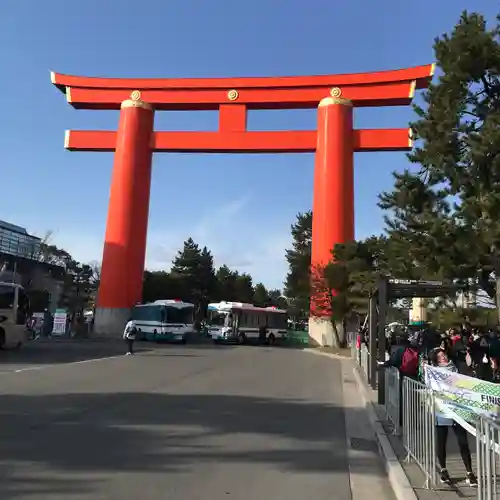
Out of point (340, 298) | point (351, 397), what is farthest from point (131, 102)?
point (351, 397)

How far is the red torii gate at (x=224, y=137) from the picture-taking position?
41.5 metres

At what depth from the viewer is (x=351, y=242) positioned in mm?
38656

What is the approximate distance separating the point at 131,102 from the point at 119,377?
104 feet

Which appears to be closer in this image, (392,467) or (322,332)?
(392,467)

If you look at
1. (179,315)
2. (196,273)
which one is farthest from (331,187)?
(196,273)

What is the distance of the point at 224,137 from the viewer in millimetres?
41906

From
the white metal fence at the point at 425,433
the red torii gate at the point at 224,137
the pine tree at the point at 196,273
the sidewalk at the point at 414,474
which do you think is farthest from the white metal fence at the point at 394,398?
the pine tree at the point at 196,273

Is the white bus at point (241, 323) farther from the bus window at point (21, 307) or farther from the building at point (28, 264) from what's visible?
the building at point (28, 264)

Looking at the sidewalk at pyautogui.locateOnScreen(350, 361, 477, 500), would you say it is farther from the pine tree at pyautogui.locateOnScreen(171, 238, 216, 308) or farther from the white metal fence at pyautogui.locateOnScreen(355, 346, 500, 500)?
the pine tree at pyautogui.locateOnScreen(171, 238, 216, 308)

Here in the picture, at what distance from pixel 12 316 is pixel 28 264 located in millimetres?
34111

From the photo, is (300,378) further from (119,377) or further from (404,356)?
(404,356)

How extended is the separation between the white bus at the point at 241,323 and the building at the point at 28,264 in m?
18.8

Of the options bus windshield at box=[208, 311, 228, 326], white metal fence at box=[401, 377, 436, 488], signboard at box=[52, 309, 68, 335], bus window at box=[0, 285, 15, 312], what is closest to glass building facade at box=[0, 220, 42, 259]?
signboard at box=[52, 309, 68, 335]

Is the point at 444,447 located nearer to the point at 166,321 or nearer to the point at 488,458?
the point at 488,458
